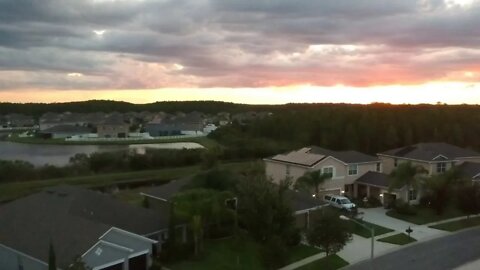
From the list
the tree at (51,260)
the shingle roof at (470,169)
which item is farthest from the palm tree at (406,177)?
the tree at (51,260)

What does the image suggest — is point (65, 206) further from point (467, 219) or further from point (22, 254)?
point (467, 219)

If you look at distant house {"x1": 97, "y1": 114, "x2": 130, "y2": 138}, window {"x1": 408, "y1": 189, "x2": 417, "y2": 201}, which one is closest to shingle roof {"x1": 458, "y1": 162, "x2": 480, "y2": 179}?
window {"x1": 408, "y1": 189, "x2": 417, "y2": 201}

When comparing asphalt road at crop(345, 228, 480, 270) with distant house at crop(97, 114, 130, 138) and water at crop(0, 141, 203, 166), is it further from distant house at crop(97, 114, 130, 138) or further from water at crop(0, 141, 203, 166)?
distant house at crop(97, 114, 130, 138)

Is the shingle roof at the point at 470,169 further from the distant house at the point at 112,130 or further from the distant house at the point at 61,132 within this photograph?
the distant house at the point at 61,132

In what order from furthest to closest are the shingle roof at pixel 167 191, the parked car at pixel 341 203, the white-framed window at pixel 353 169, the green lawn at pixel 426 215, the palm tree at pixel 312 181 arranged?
the white-framed window at pixel 353 169, the palm tree at pixel 312 181, the parked car at pixel 341 203, the green lawn at pixel 426 215, the shingle roof at pixel 167 191

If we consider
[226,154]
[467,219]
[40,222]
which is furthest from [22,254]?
[226,154]

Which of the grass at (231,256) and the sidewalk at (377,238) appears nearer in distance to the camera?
the grass at (231,256)
